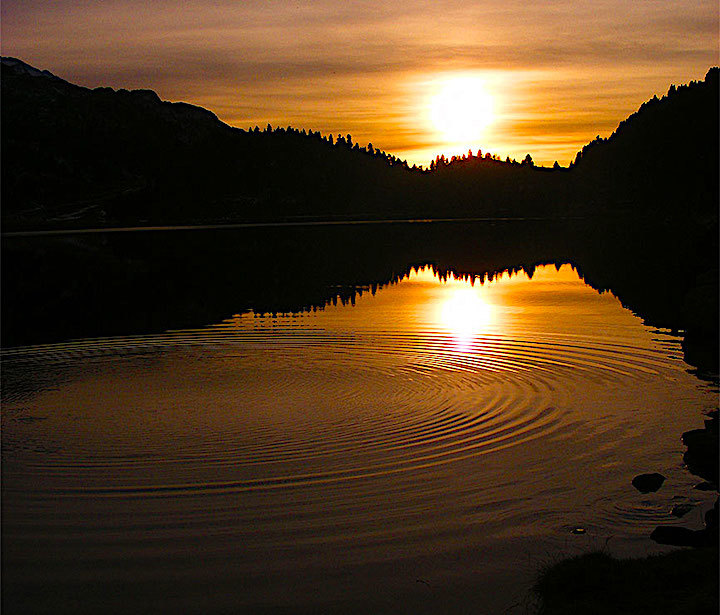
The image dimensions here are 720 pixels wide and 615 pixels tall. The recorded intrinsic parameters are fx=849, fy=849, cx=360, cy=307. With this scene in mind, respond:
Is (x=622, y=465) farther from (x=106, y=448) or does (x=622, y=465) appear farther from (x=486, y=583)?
(x=106, y=448)

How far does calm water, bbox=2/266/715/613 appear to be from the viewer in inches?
516

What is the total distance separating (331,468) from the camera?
18.2 m

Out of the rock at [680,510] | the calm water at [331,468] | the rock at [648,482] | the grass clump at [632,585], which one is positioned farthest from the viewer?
the rock at [648,482]

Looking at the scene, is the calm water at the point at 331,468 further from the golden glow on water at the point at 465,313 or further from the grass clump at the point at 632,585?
the golden glow on water at the point at 465,313

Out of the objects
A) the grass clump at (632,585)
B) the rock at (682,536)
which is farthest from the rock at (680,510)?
the grass clump at (632,585)

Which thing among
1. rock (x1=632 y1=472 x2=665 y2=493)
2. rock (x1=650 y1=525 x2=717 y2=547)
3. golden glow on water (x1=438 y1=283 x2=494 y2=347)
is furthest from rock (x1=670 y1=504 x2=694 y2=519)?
golden glow on water (x1=438 y1=283 x2=494 y2=347)

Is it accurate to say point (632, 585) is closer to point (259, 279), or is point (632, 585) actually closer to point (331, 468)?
point (331, 468)

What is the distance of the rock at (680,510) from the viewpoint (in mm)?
14719

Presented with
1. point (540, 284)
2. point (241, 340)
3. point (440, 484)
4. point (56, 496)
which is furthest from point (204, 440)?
point (540, 284)

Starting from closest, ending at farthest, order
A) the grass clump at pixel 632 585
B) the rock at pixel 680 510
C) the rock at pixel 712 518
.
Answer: the grass clump at pixel 632 585 → the rock at pixel 712 518 → the rock at pixel 680 510

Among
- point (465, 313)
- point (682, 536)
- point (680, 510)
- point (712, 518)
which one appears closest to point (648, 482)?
point (680, 510)

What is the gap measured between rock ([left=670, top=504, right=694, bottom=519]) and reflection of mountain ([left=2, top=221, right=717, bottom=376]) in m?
18.6

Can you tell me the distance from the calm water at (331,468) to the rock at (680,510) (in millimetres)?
132

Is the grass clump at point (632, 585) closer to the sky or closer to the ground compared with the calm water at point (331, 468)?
closer to the sky
